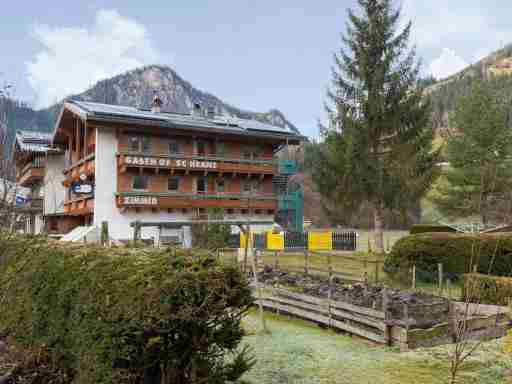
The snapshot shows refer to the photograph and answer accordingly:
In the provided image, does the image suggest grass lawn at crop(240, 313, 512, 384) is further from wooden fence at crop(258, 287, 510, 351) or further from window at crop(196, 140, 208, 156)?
window at crop(196, 140, 208, 156)

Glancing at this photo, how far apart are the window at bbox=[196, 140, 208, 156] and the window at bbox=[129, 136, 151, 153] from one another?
12.7 ft

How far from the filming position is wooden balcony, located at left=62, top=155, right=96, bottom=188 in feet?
110

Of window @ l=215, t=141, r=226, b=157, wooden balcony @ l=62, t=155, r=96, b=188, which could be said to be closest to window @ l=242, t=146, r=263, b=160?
window @ l=215, t=141, r=226, b=157

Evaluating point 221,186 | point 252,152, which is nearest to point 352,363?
point 221,186

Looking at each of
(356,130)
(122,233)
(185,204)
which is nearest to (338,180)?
(356,130)

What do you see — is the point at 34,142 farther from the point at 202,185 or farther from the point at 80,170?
the point at 202,185

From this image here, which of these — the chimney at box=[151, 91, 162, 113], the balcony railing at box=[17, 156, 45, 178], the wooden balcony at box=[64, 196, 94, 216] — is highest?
the chimney at box=[151, 91, 162, 113]

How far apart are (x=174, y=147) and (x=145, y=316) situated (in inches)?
1245

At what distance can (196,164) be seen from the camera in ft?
113

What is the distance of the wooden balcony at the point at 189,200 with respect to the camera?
1275 inches

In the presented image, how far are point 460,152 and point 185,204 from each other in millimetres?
24222

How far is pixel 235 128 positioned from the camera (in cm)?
3747

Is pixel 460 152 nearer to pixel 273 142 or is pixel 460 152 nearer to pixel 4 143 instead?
pixel 273 142

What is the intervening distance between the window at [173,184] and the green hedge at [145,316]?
28539 mm
